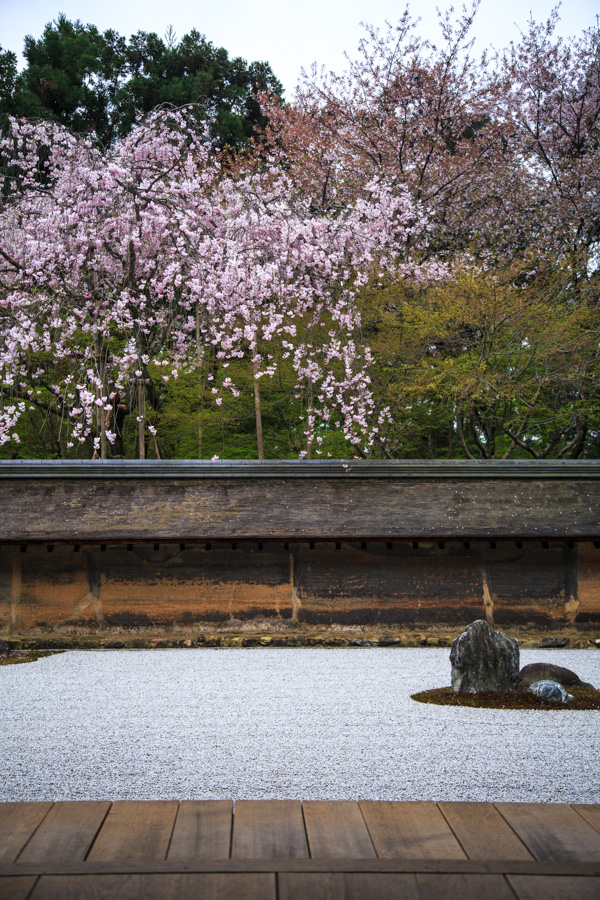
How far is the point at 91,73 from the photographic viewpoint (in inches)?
832

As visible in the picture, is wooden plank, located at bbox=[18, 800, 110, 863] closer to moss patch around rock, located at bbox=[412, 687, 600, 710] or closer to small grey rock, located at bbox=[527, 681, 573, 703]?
moss patch around rock, located at bbox=[412, 687, 600, 710]

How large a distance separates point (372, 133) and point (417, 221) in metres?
2.47

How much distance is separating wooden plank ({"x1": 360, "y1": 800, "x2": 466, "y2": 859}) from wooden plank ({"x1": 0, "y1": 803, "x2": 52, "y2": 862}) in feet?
4.28

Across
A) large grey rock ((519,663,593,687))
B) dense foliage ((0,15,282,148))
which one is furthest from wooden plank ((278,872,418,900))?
dense foliage ((0,15,282,148))

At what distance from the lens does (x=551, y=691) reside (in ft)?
18.6

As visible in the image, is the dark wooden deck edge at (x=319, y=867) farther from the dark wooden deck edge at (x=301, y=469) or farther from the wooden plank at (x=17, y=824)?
the dark wooden deck edge at (x=301, y=469)

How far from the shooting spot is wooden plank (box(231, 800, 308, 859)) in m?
2.69

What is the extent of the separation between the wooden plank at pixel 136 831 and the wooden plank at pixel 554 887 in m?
1.21

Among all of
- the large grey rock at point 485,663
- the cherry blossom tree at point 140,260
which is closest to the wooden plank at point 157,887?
the large grey rock at point 485,663

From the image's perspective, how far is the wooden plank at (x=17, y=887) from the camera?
2.30 meters

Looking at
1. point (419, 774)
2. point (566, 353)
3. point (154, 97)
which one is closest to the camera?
point (419, 774)

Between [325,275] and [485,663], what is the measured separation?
8879 mm

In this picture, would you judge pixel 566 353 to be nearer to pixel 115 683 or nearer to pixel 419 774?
pixel 115 683

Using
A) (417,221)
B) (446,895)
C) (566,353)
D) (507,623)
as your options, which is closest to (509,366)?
(566,353)
